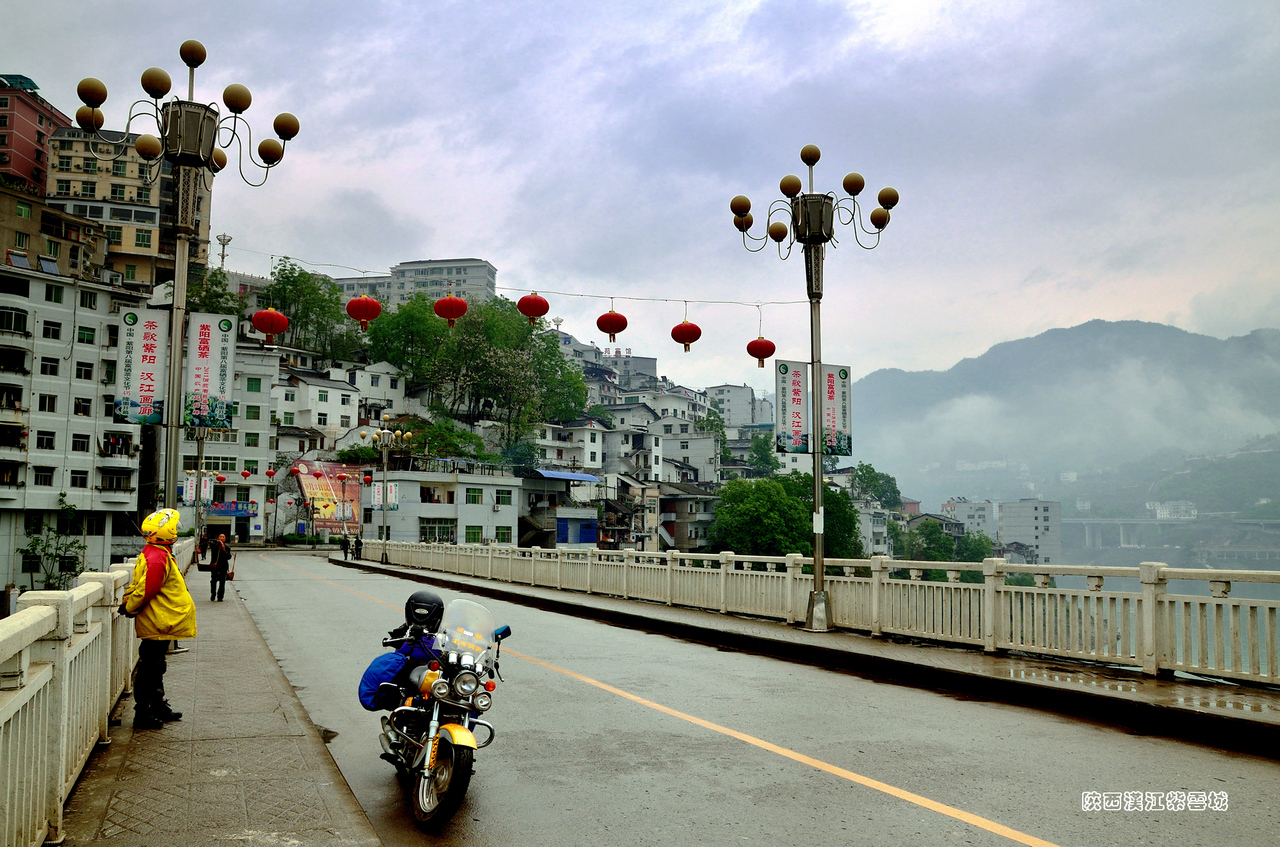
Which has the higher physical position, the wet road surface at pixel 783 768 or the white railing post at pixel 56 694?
the white railing post at pixel 56 694

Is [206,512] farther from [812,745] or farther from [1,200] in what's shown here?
[812,745]

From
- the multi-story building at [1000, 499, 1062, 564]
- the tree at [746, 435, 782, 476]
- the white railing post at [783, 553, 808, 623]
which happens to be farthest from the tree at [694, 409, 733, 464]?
the white railing post at [783, 553, 808, 623]

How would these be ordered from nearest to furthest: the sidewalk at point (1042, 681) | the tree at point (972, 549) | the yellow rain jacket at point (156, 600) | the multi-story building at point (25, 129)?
the yellow rain jacket at point (156, 600) < the sidewalk at point (1042, 681) < the multi-story building at point (25, 129) < the tree at point (972, 549)

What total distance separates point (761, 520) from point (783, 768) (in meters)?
72.0

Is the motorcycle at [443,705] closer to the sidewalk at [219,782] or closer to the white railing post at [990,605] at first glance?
the sidewalk at [219,782]

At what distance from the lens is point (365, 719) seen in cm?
782

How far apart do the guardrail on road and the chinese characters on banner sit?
65.8 metres

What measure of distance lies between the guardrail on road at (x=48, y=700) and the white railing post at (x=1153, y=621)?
353 inches

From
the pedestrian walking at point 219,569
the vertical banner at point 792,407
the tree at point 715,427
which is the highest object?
the tree at point 715,427

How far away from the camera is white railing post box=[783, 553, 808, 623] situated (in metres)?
13.9

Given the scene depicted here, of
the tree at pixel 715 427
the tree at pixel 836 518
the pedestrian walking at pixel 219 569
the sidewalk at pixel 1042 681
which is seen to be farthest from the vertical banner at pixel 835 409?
the tree at pixel 715 427

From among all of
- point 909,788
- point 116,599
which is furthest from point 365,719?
point 909,788

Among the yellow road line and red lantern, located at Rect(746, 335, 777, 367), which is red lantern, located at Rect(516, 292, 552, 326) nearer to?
red lantern, located at Rect(746, 335, 777, 367)

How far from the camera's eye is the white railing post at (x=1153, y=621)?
8.57 meters
